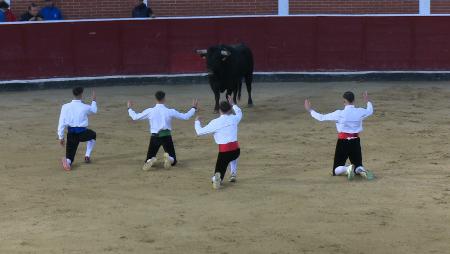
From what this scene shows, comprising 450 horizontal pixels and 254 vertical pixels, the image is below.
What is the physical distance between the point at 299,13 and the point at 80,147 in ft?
35.1

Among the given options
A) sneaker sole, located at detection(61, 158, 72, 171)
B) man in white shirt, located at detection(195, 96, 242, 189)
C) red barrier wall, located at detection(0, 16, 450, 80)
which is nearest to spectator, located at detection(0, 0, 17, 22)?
red barrier wall, located at detection(0, 16, 450, 80)

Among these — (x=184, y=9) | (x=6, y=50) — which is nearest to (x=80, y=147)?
(x=6, y=50)

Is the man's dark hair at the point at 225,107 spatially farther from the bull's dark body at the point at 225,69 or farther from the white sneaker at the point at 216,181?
the bull's dark body at the point at 225,69

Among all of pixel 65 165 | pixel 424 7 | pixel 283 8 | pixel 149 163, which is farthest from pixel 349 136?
pixel 424 7

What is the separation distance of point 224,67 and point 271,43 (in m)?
5.19

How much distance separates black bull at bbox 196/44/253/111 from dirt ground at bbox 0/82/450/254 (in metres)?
0.51

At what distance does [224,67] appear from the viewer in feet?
53.5

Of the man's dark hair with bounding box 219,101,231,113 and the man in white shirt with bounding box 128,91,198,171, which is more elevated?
the man's dark hair with bounding box 219,101,231,113

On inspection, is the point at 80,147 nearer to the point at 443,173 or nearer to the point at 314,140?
the point at 314,140

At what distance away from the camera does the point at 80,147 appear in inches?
531

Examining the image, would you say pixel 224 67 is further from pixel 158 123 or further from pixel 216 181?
pixel 216 181

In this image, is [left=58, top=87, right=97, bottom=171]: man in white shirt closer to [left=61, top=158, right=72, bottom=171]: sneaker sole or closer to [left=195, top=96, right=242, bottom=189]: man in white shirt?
[left=61, top=158, right=72, bottom=171]: sneaker sole

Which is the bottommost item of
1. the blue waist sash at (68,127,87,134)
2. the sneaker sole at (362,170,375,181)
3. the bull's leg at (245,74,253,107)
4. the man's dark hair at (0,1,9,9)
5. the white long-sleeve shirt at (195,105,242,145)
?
the sneaker sole at (362,170,375,181)

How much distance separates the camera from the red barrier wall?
20.7 m
